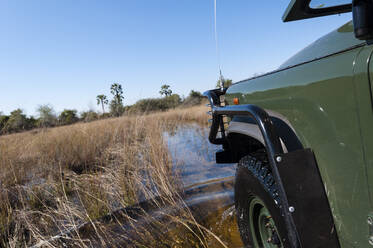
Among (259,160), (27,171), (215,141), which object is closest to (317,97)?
(259,160)

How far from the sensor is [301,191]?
0.84 meters

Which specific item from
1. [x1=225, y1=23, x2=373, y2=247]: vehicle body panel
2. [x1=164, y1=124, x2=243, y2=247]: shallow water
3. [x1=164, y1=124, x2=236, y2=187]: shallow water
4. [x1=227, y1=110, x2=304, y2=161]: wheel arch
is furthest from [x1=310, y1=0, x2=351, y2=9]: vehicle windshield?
[x1=164, y1=124, x2=236, y2=187]: shallow water

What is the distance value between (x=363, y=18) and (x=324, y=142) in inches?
16.6

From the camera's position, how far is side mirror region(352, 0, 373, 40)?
573 mm

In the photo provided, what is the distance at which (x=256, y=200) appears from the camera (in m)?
1.26

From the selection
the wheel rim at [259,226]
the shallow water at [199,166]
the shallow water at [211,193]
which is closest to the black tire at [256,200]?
Result: the wheel rim at [259,226]

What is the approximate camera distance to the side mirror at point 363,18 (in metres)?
0.57

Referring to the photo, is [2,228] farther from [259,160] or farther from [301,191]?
[301,191]

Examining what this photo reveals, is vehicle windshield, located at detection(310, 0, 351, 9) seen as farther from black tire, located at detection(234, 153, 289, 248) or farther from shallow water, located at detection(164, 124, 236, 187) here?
shallow water, located at detection(164, 124, 236, 187)

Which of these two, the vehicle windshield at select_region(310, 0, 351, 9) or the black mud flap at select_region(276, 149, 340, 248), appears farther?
the vehicle windshield at select_region(310, 0, 351, 9)

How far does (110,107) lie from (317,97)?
564cm

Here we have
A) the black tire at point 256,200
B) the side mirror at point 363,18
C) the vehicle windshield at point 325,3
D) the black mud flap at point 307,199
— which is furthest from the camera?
the vehicle windshield at point 325,3

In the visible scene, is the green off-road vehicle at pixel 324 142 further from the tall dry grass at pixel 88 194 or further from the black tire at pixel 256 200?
the tall dry grass at pixel 88 194

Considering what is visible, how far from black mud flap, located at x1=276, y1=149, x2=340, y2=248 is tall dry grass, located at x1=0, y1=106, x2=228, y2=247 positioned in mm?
1037
